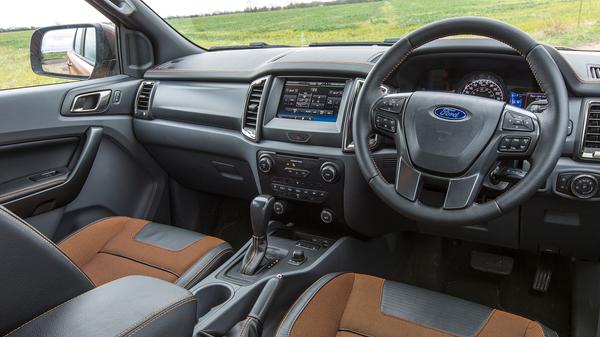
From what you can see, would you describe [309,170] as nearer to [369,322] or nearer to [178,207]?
[369,322]

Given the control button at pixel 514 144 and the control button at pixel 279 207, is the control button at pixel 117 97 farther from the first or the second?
the control button at pixel 514 144

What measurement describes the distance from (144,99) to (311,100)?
107 cm

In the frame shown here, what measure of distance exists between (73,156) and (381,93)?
5.01 ft

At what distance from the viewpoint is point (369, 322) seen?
157 cm

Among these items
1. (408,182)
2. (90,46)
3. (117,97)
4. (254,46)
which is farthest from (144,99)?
(408,182)

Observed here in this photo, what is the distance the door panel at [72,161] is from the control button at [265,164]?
89 centimetres

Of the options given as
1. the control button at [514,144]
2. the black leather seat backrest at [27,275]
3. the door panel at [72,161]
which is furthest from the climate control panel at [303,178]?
the black leather seat backrest at [27,275]

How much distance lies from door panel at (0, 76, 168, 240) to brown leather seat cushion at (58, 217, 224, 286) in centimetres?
34

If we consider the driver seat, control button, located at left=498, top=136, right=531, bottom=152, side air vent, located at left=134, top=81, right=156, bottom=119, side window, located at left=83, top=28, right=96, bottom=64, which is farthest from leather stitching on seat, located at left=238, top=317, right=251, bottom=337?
side window, located at left=83, top=28, right=96, bottom=64

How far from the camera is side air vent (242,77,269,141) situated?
2.17 m

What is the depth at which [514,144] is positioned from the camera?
1.41 metres

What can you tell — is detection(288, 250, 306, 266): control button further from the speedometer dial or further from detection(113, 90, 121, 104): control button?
detection(113, 90, 121, 104): control button

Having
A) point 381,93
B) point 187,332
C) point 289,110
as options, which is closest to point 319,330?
point 187,332

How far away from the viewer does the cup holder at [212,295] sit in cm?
183
